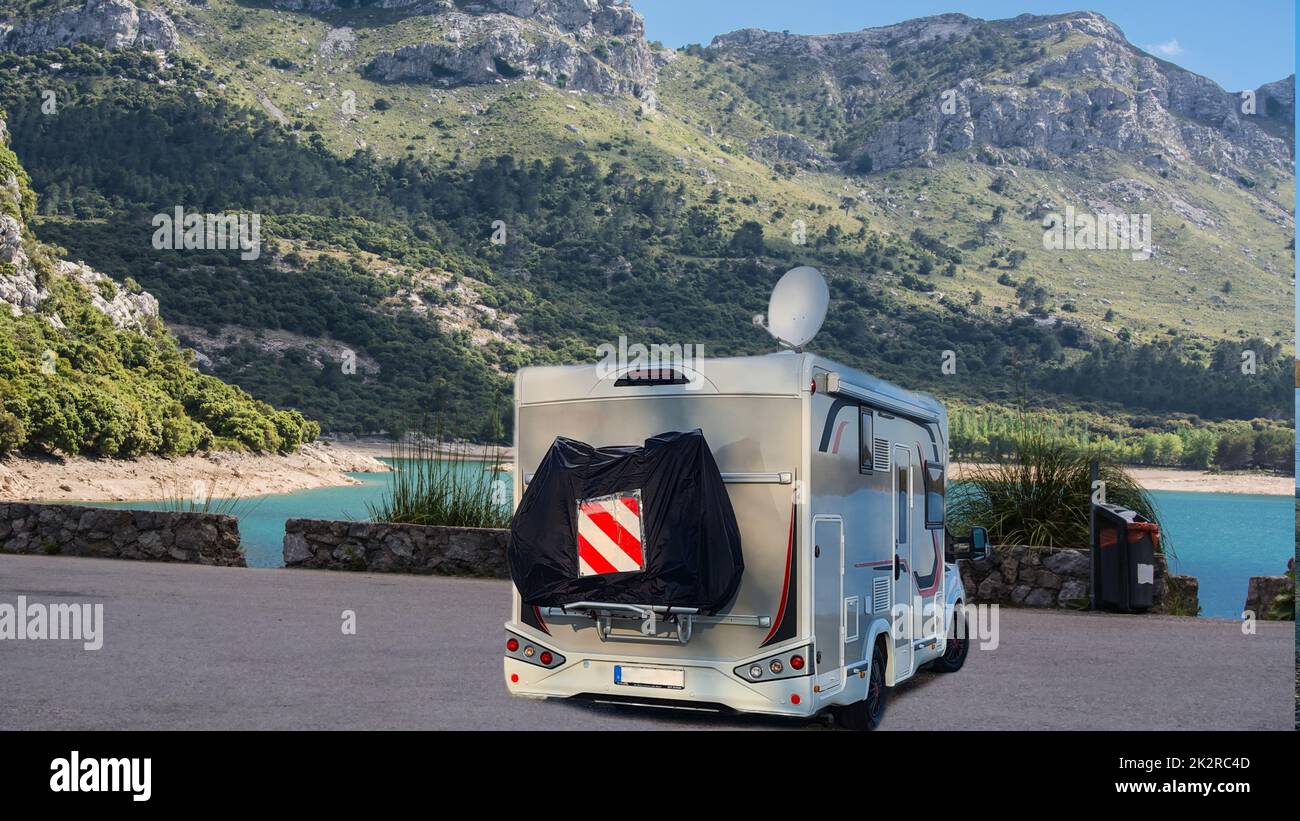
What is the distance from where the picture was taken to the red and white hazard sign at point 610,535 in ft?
24.2

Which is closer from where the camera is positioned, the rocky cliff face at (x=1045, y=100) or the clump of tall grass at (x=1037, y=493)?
the clump of tall grass at (x=1037, y=493)

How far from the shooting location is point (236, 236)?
84.4 metres

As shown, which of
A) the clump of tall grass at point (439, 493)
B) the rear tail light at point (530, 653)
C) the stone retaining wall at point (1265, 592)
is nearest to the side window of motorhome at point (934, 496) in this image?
the rear tail light at point (530, 653)

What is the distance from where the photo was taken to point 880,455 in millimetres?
8438

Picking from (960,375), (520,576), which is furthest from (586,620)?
(960,375)

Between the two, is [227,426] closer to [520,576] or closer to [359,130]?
[359,130]

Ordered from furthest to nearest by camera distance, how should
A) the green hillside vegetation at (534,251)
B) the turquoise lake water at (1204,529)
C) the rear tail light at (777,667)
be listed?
the green hillside vegetation at (534,251)
the turquoise lake water at (1204,529)
the rear tail light at (777,667)

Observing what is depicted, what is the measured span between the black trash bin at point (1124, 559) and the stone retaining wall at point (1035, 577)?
0.27 m

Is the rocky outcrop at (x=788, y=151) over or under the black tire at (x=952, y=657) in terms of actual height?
over

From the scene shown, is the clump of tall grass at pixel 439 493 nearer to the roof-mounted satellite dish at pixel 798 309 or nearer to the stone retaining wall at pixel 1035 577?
the stone retaining wall at pixel 1035 577

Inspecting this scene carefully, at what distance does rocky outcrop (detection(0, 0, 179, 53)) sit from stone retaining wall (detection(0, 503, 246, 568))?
9417 centimetres
